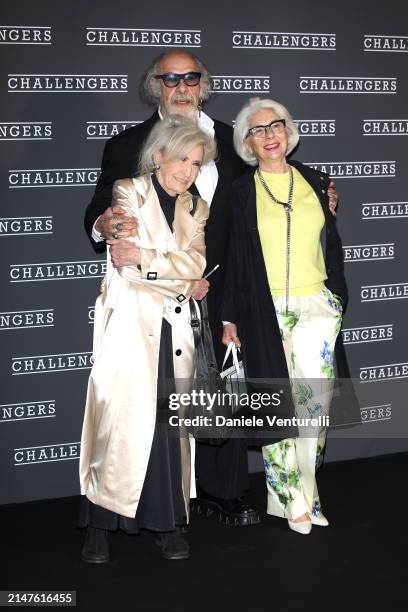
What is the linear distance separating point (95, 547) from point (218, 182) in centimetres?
174

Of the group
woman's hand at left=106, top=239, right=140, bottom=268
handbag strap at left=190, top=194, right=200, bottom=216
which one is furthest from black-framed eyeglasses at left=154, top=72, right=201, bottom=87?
woman's hand at left=106, top=239, right=140, bottom=268

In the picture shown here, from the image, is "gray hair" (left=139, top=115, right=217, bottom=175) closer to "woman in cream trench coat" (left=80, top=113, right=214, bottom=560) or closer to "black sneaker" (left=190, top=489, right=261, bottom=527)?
"woman in cream trench coat" (left=80, top=113, right=214, bottom=560)

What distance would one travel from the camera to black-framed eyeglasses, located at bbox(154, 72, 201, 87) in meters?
4.52

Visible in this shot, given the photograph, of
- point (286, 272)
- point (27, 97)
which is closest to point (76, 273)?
point (27, 97)

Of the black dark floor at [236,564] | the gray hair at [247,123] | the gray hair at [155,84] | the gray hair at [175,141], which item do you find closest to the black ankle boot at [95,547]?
the black dark floor at [236,564]

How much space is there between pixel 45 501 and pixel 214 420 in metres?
1.56

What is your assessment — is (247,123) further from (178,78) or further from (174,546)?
(174,546)

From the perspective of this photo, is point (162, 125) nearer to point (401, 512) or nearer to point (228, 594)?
point (228, 594)

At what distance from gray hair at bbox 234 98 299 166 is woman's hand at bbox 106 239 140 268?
81cm

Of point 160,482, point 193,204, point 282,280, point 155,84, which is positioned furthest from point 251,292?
point 155,84

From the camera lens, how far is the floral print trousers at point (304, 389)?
4.54m

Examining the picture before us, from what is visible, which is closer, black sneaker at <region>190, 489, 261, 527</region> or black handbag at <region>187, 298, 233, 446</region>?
black handbag at <region>187, 298, 233, 446</region>

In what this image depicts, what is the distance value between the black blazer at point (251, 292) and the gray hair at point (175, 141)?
0.38 metres

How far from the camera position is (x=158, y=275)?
411 cm
